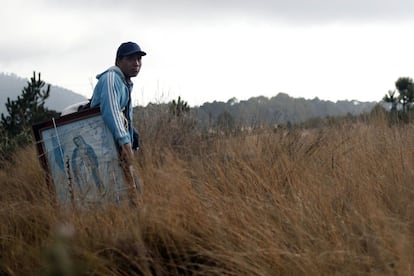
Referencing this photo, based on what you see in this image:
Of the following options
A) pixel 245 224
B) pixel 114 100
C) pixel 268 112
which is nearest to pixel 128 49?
pixel 114 100

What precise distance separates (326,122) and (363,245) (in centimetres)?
420

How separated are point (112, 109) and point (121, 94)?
27 cm

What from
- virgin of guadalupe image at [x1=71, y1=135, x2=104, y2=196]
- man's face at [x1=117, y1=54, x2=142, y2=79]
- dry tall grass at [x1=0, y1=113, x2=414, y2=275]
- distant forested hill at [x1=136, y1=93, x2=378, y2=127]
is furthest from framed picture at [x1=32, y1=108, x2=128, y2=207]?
distant forested hill at [x1=136, y1=93, x2=378, y2=127]

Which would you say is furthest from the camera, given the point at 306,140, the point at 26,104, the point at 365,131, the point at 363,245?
the point at 26,104

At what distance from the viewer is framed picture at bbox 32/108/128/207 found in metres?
3.46

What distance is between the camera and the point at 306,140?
499 cm

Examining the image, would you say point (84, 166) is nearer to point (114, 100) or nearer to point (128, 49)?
point (114, 100)

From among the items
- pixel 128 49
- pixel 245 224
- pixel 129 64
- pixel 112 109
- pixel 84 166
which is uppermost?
pixel 128 49

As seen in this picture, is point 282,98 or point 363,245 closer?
point 363,245

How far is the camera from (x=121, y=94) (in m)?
3.78

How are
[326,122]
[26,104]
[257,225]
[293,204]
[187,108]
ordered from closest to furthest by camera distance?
[257,225], [293,204], [326,122], [187,108], [26,104]

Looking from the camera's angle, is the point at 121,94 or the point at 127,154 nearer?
the point at 127,154

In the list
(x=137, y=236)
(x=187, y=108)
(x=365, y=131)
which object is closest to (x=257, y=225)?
(x=137, y=236)

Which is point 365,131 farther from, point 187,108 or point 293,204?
point 187,108
